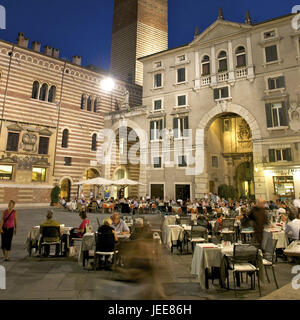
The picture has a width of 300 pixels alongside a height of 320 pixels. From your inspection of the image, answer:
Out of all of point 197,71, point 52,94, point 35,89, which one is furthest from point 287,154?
point 35,89


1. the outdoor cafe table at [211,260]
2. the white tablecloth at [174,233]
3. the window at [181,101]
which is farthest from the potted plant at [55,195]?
the outdoor cafe table at [211,260]

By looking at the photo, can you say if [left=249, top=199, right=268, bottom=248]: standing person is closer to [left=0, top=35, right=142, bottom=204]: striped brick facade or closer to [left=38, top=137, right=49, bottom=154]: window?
[left=0, top=35, right=142, bottom=204]: striped brick facade

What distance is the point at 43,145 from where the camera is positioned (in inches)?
850

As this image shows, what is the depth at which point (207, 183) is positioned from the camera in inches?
774

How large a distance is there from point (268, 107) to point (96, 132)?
57.7ft

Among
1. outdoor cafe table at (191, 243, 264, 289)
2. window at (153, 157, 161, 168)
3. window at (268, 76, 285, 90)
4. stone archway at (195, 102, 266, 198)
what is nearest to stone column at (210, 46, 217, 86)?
stone archway at (195, 102, 266, 198)

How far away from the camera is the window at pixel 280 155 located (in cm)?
1602

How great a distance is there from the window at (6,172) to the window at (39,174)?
1865 millimetres

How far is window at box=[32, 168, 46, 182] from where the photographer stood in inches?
815

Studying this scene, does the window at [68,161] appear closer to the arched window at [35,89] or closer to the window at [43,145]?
the window at [43,145]

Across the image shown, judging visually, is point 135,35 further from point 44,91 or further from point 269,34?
point 269,34

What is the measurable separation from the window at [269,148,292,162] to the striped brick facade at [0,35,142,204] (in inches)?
681
